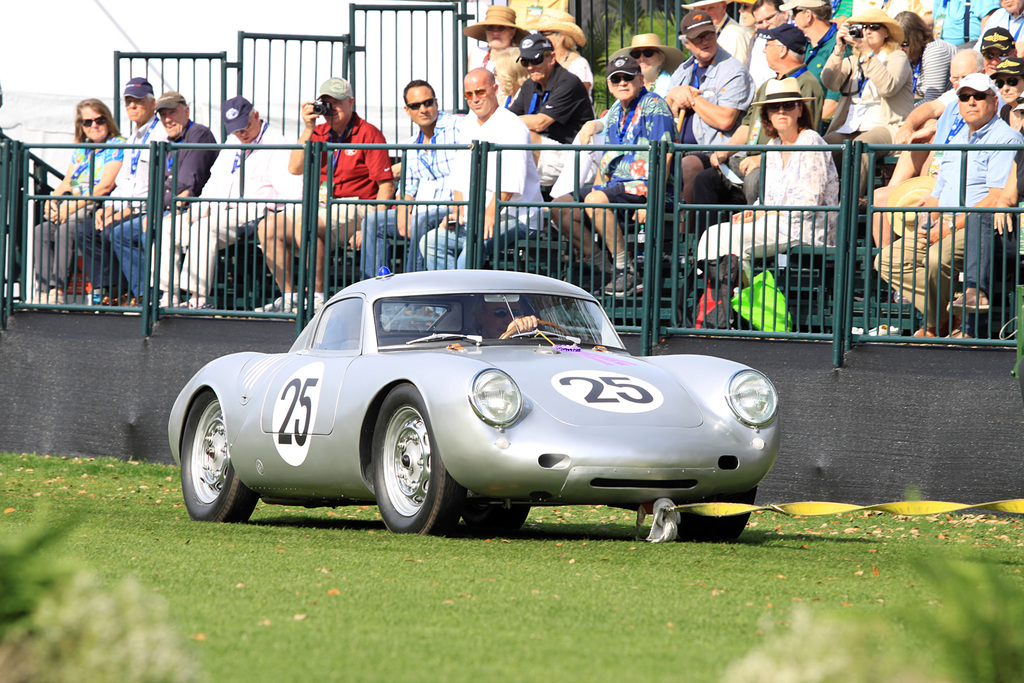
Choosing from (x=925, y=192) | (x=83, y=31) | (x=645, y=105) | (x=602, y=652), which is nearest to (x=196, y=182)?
(x=645, y=105)

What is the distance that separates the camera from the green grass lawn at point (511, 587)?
12.6 feet

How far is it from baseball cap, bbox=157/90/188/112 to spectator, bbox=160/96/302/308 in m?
1.06

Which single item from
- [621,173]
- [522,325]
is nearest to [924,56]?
[621,173]

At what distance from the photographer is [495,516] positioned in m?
8.26

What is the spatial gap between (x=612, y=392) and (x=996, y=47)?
Answer: 591 cm

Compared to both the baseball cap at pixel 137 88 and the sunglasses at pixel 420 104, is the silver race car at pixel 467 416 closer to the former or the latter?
the sunglasses at pixel 420 104

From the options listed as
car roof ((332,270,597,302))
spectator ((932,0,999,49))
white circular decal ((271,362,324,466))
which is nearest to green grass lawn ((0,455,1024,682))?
white circular decal ((271,362,324,466))

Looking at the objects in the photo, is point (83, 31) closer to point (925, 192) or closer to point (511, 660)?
point (925, 192)

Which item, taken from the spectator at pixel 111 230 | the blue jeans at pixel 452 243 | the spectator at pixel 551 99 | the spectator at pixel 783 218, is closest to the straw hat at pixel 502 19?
the spectator at pixel 551 99

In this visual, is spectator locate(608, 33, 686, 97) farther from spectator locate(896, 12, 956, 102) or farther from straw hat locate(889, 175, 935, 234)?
straw hat locate(889, 175, 935, 234)

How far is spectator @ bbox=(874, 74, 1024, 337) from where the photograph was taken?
9312 mm

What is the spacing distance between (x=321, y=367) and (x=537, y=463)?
65.9 inches

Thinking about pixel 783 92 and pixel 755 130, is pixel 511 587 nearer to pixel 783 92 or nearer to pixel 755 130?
pixel 783 92

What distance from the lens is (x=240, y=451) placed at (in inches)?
317
